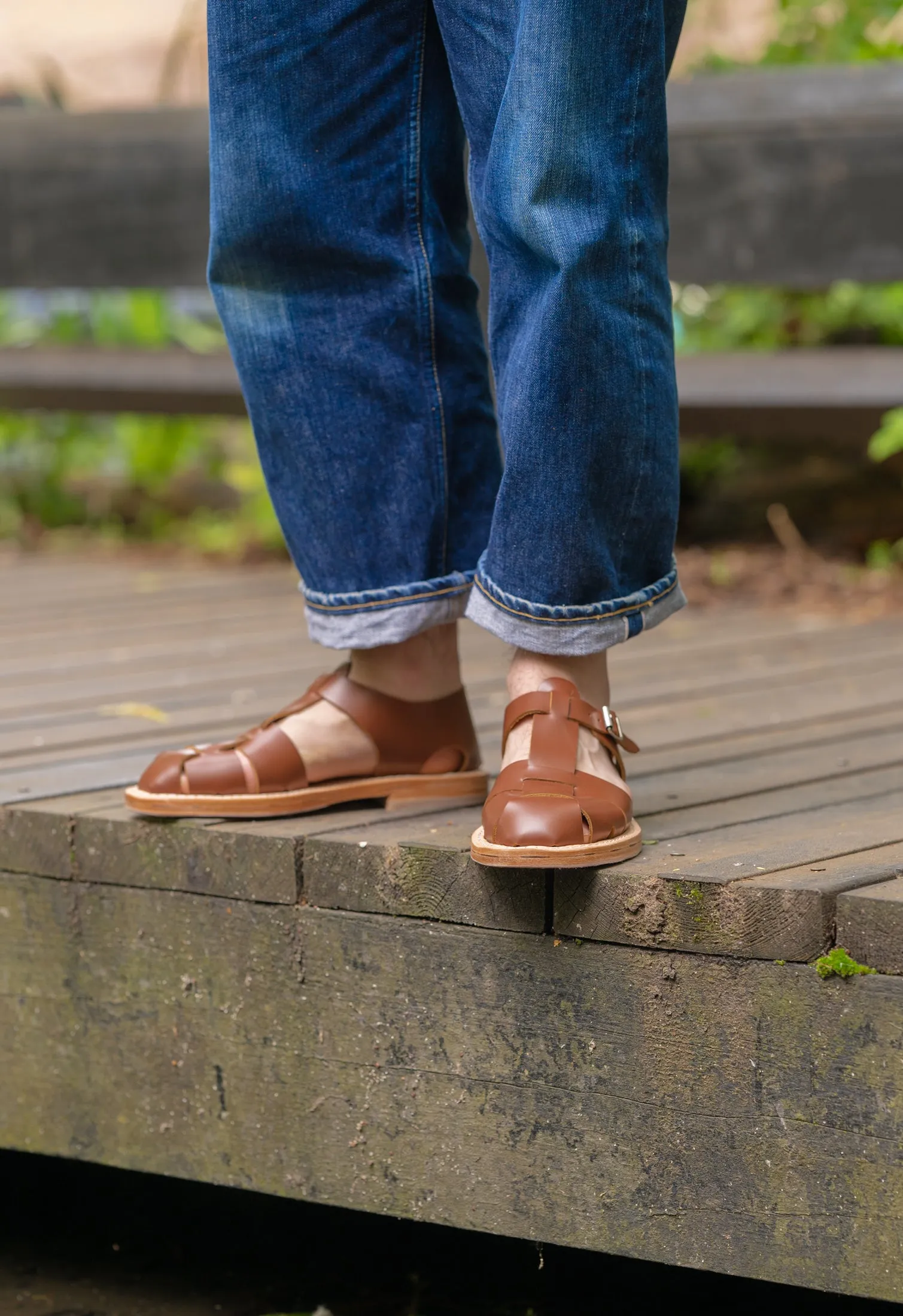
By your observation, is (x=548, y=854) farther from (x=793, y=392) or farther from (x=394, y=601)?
(x=793, y=392)

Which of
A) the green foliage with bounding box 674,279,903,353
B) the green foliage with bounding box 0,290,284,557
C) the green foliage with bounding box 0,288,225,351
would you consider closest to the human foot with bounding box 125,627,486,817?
the green foliage with bounding box 674,279,903,353

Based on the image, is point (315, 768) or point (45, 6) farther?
point (45, 6)

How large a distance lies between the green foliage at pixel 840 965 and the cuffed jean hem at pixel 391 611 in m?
0.56

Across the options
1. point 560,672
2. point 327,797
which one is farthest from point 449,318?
point 327,797

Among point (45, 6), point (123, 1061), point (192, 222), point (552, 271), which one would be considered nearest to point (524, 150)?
point (552, 271)

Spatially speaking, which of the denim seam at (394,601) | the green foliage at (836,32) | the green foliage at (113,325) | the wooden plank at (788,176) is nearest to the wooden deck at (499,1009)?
the denim seam at (394,601)

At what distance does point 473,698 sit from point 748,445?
105 inches

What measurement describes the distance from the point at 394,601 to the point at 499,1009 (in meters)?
0.44

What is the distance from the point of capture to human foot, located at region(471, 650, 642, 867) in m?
1.57

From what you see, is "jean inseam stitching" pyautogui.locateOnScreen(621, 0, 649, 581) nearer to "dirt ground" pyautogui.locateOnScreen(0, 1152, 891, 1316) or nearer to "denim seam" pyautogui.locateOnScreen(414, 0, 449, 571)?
"denim seam" pyautogui.locateOnScreen(414, 0, 449, 571)

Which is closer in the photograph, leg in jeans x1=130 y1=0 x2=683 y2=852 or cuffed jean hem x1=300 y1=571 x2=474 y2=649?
leg in jeans x1=130 y1=0 x2=683 y2=852

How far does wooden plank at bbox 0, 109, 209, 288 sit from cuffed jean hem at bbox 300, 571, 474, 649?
320 cm

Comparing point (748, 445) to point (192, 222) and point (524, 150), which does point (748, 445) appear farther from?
point (524, 150)

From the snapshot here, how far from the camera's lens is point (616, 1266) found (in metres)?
2.26
